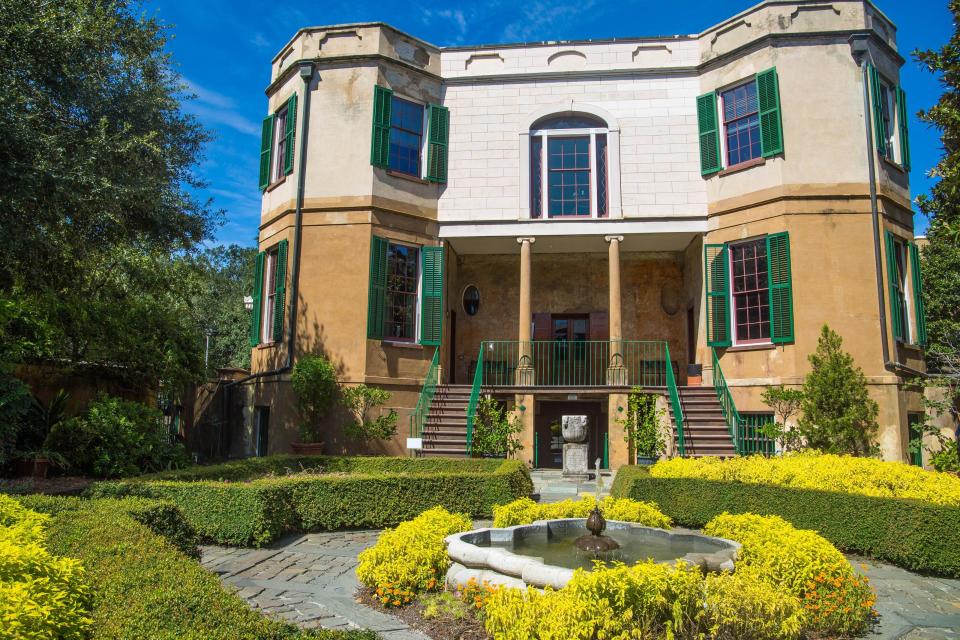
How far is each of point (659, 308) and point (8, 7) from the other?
1504 cm

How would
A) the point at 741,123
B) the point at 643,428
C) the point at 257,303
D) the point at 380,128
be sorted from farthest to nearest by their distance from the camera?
the point at 257,303, the point at 380,128, the point at 741,123, the point at 643,428

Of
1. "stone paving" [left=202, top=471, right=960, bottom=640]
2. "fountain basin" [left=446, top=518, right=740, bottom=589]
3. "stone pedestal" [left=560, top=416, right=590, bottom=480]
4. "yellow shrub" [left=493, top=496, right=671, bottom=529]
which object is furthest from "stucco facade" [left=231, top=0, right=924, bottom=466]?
"fountain basin" [left=446, top=518, right=740, bottom=589]

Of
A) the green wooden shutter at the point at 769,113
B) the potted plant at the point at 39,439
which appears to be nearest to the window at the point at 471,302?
the green wooden shutter at the point at 769,113

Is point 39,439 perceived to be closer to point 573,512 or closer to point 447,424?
point 447,424

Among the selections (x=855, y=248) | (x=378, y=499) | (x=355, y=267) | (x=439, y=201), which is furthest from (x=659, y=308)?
(x=378, y=499)

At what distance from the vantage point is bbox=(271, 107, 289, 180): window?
16625 mm

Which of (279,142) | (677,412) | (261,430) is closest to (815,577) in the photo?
(677,412)

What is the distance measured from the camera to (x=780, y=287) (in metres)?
13.9

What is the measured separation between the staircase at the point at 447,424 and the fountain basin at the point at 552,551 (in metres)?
6.81

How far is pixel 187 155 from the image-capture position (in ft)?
41.5

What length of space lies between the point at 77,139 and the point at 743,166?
1310cm

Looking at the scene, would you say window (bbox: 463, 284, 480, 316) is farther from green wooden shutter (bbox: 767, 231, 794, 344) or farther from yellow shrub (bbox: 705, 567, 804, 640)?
yellow shrub (bbox: 705, 567, 804, 640)

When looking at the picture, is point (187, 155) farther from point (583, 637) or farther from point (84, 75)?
point (583, 637)

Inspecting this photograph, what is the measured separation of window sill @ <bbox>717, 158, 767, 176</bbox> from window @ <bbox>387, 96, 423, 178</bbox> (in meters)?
7.35
